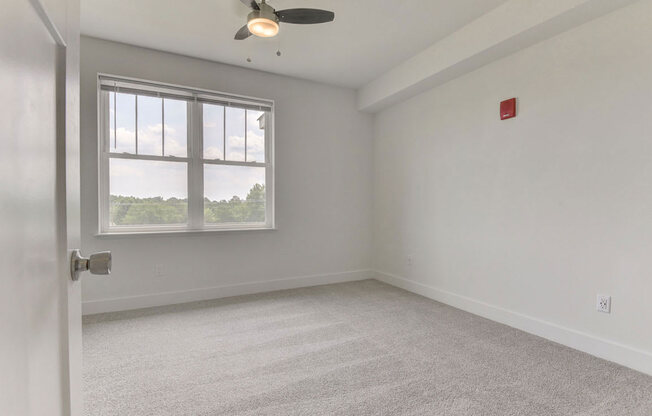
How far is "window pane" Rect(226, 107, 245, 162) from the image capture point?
3.85 meters

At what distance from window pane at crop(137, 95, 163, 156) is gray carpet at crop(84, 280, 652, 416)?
166cm

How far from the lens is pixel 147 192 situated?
3469 mm

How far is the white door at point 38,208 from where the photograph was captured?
417 mm

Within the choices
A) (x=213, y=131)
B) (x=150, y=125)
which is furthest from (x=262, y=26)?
(x=150, y=125)

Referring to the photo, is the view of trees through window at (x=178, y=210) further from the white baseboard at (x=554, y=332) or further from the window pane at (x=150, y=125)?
the white baseboard at (x=554, y=332)

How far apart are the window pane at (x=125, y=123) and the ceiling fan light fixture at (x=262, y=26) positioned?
1.75 metres

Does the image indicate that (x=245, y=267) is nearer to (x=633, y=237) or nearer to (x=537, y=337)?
(x=537, y=337)

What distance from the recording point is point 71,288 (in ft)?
2.26

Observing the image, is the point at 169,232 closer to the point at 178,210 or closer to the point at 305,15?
the point at 178,210

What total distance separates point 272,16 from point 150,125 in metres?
1.94

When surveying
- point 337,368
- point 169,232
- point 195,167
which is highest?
point 195,167

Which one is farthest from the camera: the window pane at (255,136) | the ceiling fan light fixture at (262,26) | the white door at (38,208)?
the window pane at (255,136)

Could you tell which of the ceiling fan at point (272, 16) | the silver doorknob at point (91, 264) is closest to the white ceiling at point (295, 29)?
the ceiling fan at point (272, 16)

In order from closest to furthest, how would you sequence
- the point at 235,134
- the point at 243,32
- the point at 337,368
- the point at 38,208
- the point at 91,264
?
the point at 38,208, the point at 91,264, the point at 337,368, the point at 243,32, the point at 235,134
